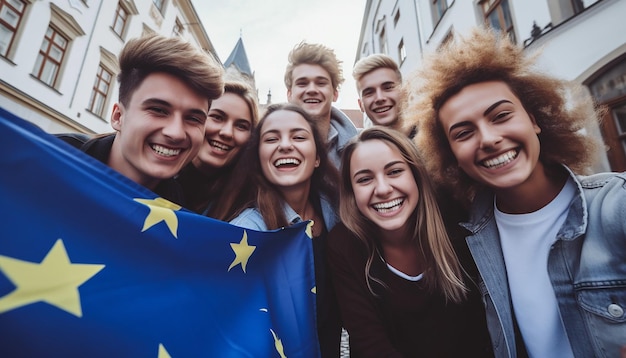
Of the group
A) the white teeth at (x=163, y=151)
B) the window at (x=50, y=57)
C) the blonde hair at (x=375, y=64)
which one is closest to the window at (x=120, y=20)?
the window at (x=50, y=57)

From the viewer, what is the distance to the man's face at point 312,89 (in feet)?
11.8

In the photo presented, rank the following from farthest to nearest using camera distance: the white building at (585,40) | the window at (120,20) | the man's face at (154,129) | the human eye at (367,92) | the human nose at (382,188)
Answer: the window at (120,20)
the white building at (585,40)
the human eye at (367,92)
the human nose at (382,188)
the man's face at (154,129)

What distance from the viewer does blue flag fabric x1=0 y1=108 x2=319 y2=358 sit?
32.5 inches

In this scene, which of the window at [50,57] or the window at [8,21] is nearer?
the window at [8,21]

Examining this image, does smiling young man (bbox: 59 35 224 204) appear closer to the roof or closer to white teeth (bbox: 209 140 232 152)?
white teeth (bbox: 209 140 232 152)

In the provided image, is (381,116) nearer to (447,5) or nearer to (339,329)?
(339,329)

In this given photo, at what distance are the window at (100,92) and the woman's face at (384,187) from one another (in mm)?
12412

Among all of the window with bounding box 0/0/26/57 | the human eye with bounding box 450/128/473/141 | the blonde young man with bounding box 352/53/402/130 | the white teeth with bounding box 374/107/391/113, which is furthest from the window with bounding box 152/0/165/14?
the human eye with bounding box 450/128/473/141

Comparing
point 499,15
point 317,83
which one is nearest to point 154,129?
point 317,83

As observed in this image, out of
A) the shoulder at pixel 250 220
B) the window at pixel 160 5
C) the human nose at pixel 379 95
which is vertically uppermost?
the window at pixel 160 5

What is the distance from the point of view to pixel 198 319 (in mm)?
1206

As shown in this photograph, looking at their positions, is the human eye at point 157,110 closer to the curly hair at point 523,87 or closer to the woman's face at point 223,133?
the woman's face at point 223,133

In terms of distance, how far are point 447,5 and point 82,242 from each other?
1178 cm

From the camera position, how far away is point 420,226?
74.7 inches
